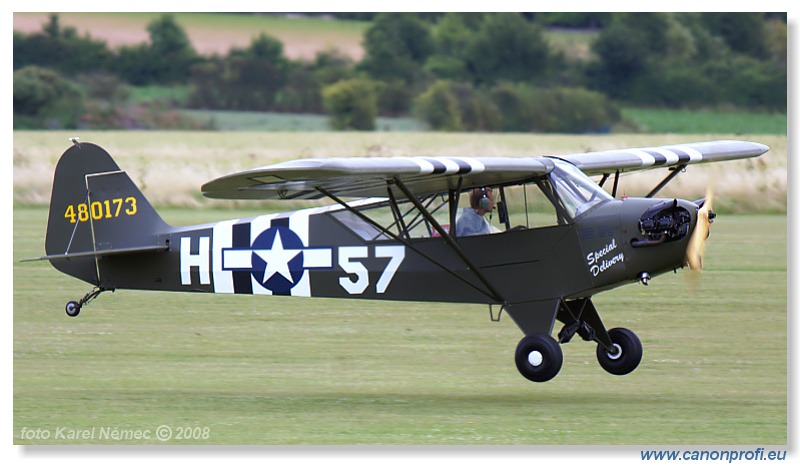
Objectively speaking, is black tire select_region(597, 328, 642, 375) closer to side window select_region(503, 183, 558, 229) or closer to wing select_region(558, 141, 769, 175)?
side window select_region(503, 183, 558, 229)

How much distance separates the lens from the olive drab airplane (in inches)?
433

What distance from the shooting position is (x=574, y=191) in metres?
11.5

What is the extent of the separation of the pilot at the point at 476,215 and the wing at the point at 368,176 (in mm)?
123

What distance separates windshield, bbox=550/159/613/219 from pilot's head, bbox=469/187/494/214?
0.62 meters

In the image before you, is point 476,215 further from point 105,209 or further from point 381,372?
point 105,209

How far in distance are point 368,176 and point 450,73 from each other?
94.1 feet

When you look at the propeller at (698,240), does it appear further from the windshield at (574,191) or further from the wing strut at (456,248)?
the wing strut at (456,248)

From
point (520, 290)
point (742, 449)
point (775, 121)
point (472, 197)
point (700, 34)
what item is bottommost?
point (742, 449)

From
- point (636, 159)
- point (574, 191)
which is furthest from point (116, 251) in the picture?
point (636, 159)

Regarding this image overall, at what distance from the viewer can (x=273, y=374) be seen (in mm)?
12953

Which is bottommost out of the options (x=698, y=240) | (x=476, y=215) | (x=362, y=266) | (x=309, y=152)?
(x=362, y=266)

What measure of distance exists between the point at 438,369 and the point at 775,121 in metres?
20.4

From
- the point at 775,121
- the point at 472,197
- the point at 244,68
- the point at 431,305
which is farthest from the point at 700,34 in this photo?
the point at 472,197

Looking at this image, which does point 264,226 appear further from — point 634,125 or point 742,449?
point 634,125
